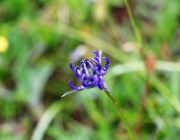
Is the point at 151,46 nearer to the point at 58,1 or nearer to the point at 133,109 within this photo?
the point at 133,109

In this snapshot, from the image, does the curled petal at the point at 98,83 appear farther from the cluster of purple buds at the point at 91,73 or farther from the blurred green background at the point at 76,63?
the blurred green background at the point at 76,63

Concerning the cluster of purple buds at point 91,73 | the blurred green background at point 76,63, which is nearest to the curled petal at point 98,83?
the cluster of purple buds at point 91,73

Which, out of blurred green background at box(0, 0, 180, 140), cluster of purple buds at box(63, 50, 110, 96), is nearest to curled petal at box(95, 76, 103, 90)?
cluster of purple buds at box(63, 50, 110, 96)

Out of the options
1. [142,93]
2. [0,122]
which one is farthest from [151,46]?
[0,122]

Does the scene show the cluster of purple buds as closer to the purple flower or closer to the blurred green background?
the purple flower

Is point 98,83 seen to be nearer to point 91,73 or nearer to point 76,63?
point 91,73

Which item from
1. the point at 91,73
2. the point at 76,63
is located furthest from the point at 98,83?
the point at 76,63

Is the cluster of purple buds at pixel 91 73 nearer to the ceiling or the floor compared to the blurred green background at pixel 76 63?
nearer to the floor
